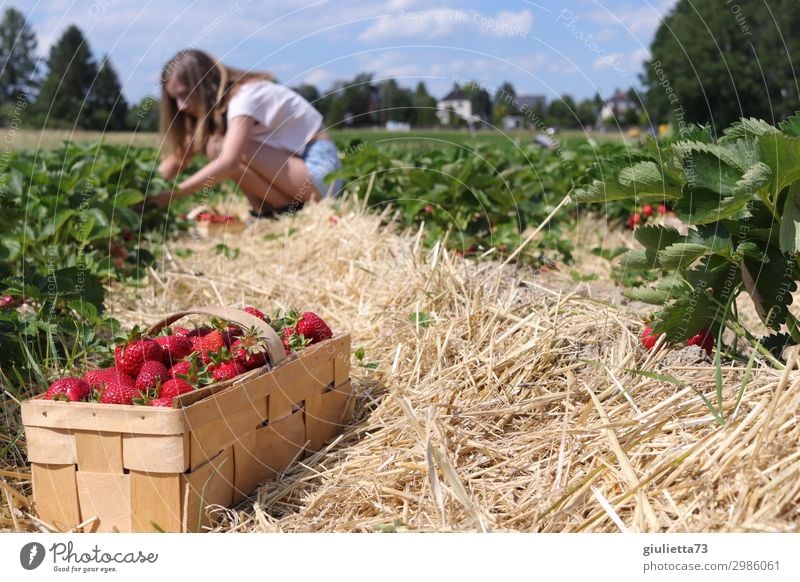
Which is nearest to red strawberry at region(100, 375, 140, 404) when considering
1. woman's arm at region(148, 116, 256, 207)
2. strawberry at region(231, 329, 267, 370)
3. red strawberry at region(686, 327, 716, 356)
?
strawberry at region(231, 329, 267, 370)

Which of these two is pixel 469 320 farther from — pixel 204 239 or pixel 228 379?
pixel 204 239

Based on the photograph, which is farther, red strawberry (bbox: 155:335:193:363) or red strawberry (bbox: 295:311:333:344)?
red strawberry (bbox: 295:311:333:344)

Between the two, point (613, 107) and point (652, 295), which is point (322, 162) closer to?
point (613, 107)

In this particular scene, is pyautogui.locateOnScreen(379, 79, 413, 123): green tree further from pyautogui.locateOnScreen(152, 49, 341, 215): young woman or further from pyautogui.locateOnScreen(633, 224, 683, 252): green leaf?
pyautogui.locateOnScreen(633, 224, 683, 252): green leaf

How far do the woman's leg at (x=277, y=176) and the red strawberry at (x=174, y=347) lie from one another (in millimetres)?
3575

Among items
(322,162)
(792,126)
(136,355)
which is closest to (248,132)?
(322,162)

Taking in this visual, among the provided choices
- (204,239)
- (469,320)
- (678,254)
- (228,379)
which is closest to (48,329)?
(228,379)

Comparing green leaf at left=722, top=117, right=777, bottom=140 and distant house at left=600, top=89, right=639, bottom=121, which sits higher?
distant house at left=600, top=89, right=639, bottom=121

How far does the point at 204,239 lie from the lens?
17.9 feet

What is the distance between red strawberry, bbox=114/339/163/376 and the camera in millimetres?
2086

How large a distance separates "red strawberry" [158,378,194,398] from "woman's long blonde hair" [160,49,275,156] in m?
3.59

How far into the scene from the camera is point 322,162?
19.5ft
